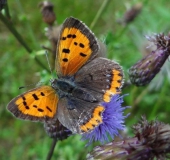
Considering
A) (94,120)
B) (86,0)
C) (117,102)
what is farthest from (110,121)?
(86,0)

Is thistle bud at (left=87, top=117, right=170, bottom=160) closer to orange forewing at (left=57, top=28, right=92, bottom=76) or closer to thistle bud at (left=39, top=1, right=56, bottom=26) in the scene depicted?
orange forewing at (left=57, top=28, right=92, bottom=76)

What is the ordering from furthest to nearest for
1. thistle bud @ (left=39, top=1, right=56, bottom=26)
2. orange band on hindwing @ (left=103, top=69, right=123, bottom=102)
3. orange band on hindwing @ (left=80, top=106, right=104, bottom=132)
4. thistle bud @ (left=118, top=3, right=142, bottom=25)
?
thistle bud @ (left=118, top=3, right=142, bottom=25) < thistle bud @ (left=39, top=1, right=56, bottom=26) < orange band on hindwing @ (left=103, top=69, right=123, bottom=102) < orange band on hindwing @ (left=80, top=106, right=104, bottom=132)

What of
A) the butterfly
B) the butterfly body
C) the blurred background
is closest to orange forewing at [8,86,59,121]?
the butterfly

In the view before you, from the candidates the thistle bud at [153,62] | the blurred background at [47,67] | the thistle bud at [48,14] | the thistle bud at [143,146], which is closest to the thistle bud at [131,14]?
the blurred background at [47,67]

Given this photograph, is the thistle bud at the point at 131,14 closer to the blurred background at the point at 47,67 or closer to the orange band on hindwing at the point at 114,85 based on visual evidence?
the blurred background at the point at 47,67

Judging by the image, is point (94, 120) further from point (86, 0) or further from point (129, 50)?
point (86, 0)

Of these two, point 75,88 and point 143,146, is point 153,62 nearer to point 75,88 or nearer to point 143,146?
point 75,88
